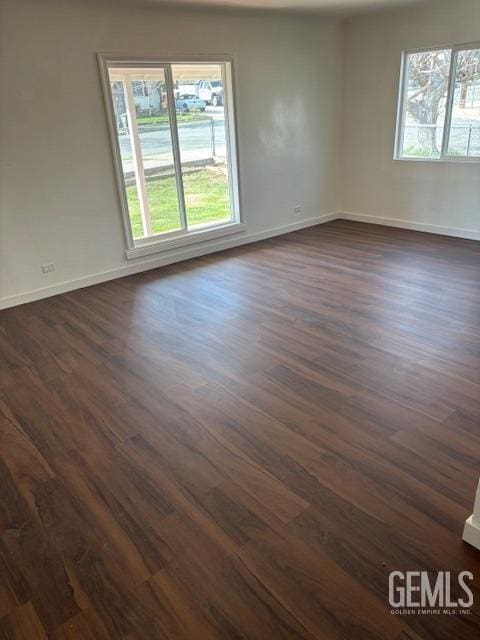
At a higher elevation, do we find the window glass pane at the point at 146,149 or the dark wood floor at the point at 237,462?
the window glass pane at the point at 146,149

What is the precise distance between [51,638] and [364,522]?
120cm

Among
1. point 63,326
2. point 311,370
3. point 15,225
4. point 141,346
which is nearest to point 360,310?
point 311,370

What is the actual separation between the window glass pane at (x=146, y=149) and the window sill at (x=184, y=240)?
0.13m

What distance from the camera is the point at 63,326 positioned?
3.84 m

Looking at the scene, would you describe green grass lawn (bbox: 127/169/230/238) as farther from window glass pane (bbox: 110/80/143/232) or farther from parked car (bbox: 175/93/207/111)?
parked car (bbox: 175/93/207/111)

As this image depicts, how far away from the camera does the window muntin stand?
4582 millimetres

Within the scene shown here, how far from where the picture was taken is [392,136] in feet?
19.5

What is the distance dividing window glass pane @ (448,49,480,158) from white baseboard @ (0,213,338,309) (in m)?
1.97

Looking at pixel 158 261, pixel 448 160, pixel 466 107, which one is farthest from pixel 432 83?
pixel 158 261

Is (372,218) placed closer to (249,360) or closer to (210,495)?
(249,360)

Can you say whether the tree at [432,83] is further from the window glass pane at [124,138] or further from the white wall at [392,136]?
A: the window glass pane at [124,138]

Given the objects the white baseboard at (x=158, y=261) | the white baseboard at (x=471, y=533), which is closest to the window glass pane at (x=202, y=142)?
the white baseboard at (x=158, y=261)

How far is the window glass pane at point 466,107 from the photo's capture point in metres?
5.05

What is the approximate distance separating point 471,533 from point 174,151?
4463 millimetres
